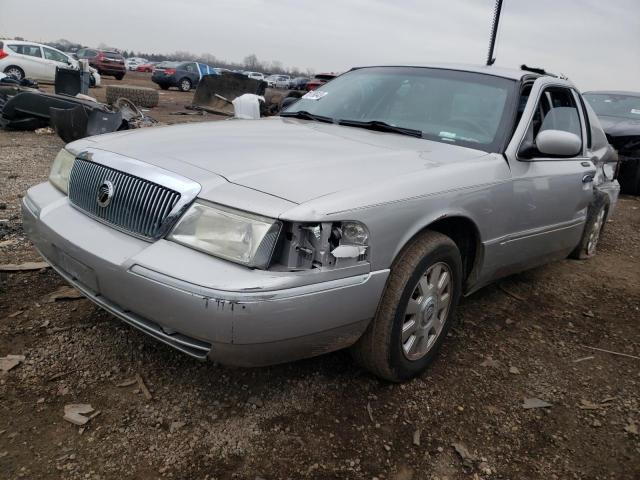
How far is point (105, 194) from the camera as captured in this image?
237cm

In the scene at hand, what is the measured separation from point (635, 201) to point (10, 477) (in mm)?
9212

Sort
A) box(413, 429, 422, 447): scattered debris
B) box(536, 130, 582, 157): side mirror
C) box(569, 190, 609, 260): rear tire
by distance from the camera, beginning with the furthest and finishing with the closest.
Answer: box(569, 190, 609, 260): rear tire → box(536, 130, 582, 157): side mirror → box(413, 429, 422, 447): scattered debris

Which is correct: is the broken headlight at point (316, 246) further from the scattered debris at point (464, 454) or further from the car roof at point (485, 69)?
the car roof at point (485, 69)

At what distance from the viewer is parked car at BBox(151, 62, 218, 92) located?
86.7ft

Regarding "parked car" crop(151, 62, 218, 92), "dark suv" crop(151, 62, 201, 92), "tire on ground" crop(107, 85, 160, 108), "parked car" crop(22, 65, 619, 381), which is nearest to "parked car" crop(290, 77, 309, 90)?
"parked car" crop(151, 62, 218, 92)

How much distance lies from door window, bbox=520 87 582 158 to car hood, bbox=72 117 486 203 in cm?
46

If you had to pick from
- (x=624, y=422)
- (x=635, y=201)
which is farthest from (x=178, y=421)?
(x=635, y=201)

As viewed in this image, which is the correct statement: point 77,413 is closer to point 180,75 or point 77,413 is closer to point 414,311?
point 414,311

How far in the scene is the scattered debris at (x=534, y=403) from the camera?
103 inches

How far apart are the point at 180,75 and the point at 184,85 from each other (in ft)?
1.73

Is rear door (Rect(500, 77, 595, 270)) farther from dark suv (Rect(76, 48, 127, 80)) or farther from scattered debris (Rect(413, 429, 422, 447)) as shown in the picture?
dark suv (Rect(76, 48, 127, 80))

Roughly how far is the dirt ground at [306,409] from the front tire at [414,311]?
165 mm

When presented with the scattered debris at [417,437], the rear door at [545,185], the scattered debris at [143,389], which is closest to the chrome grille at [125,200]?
the scattered debris at [143,389]

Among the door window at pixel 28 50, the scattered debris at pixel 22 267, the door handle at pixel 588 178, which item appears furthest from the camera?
the door window at pixel 28 50
